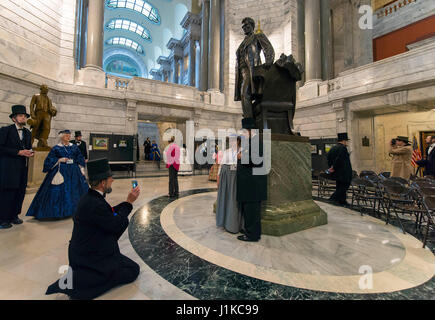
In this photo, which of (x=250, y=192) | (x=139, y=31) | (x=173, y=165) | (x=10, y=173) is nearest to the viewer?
(x=250, y=192)

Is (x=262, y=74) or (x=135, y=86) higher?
(x=135, y=86)

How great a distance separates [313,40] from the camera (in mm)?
11688

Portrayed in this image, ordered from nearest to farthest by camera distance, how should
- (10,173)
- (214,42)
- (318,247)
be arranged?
1. (318,247)
2. (10,173)
3. (214,42)

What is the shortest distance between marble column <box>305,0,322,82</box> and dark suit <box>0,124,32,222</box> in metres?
12.9

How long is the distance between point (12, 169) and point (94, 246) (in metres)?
2.88

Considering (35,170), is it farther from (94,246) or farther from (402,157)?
(402,157)

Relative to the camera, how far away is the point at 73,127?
9312mm

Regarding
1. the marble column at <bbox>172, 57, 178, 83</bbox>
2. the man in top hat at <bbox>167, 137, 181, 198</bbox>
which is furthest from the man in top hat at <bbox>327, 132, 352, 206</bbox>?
the marble column at <bbox>172, 57, 178, 83</bbox>

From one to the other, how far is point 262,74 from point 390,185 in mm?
2940

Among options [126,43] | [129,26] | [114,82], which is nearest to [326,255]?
[114,82]

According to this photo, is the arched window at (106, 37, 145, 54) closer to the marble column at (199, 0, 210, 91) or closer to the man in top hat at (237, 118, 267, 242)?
the marble column at (199, 0, 210, 91)

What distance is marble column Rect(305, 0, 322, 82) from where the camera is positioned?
37.9 ft

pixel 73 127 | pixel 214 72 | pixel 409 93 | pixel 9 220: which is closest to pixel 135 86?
pixel 73 127
